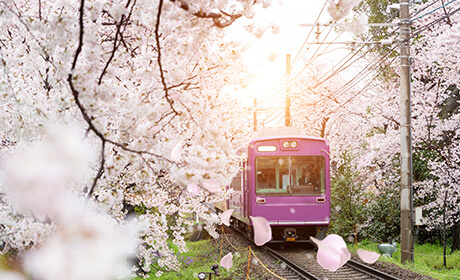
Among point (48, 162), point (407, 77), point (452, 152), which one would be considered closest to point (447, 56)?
point (452, 152)

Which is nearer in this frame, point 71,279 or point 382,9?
point 71,279

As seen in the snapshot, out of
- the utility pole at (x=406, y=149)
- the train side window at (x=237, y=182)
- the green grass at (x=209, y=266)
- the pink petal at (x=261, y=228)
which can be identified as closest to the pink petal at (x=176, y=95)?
the green grass at (x=209, y=266)

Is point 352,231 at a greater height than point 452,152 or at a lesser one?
lesser

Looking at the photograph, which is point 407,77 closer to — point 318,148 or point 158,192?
point 318,148

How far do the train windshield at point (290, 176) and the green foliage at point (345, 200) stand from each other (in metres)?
3.79

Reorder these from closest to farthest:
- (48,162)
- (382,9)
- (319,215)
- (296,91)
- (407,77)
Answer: (48,162) < (407,77) < (319,215) < (382,9) < (296,91)

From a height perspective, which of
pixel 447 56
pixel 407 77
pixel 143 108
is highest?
pixel 447 56

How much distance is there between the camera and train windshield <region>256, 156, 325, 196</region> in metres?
11.6

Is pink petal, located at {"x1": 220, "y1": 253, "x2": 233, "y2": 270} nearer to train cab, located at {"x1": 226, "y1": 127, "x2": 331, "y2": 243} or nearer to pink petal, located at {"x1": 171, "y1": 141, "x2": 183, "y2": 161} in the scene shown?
train cab, located at {"x1": 226, "y1": 127, "x2": 331, "y2": 243}

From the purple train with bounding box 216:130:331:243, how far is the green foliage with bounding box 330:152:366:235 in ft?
12.4

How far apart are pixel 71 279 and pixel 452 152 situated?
13749 mm

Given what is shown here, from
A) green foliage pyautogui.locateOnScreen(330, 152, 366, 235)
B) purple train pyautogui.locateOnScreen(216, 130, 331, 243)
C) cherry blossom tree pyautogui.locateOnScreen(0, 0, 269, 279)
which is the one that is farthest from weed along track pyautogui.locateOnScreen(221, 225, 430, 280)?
cherry blossom tree pyautogui.locateOnScreen(0, 0, 269, 279)

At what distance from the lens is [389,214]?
16.2 metres

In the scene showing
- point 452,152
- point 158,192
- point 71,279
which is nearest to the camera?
point 71,279
